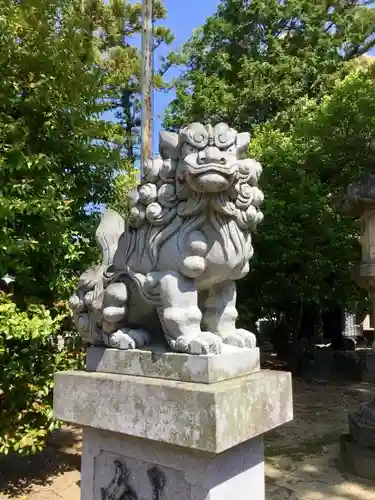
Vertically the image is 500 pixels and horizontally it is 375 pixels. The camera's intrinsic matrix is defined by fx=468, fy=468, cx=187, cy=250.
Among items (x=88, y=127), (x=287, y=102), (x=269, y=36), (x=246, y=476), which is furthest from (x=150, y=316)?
(x=269, y=36)

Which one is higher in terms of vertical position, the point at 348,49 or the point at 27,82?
the point at 348,49

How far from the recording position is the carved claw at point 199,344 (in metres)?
2.01

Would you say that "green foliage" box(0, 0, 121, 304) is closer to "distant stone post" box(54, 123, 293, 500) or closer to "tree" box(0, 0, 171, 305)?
"tree" box(0, 0, 171, 305)

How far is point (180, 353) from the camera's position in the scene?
2.08m

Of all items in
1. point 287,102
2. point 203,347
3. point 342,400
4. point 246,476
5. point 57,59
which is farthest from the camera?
point 287,102

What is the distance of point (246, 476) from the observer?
7.03 feet

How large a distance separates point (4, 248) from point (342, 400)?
243 inches

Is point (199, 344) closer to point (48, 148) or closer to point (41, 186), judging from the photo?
point (41, 186)

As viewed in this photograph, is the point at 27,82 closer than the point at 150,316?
No

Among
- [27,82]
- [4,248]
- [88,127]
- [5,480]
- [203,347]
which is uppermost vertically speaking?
[27,82]

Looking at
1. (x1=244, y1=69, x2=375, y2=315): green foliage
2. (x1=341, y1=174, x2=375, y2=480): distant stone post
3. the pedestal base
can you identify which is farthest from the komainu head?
(x1=244, y1=69, x2=375, y2=315): green foliage

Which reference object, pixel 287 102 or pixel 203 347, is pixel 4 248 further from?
pixel 287 102

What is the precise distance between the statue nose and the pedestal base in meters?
1.22

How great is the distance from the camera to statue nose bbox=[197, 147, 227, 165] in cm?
203
